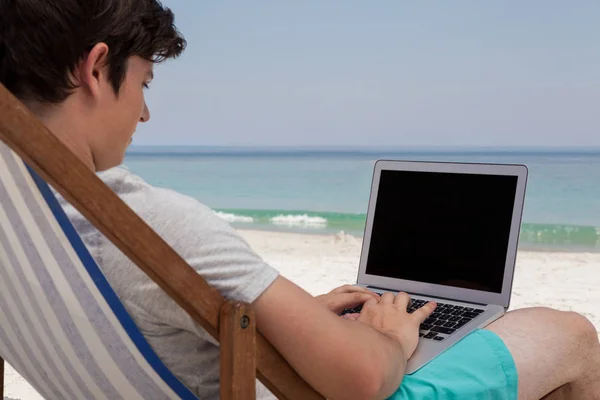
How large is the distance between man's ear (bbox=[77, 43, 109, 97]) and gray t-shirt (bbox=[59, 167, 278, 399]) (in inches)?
5.2

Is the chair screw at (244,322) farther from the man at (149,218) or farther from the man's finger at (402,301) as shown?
the man's finger at (402,301)

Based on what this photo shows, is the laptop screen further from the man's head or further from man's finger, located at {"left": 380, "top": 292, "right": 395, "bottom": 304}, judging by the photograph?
the man's head

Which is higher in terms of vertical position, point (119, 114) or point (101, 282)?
point (119, 114)

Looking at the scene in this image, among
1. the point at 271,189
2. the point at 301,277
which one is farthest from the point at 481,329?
the point at 271,189

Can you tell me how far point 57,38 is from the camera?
1086 millimetres

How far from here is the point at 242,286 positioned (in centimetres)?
103

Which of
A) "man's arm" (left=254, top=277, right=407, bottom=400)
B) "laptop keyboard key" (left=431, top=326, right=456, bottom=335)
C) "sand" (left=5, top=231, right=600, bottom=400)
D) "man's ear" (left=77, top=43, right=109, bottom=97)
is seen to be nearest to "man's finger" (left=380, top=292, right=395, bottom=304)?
"laptop keyboard key" (left=431, top=326, right=456, bottom=335)

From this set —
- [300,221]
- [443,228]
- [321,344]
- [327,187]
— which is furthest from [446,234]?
[327,187]

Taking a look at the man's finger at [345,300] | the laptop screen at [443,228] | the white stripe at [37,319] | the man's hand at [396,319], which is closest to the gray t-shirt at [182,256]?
the white stripe at [37,319]

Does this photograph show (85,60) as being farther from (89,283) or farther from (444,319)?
(444,319)

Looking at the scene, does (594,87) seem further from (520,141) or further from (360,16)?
(360,16)

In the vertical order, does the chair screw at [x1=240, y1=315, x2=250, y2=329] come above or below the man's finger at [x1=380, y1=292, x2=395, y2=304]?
above

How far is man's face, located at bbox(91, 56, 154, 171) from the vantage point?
3.84ft

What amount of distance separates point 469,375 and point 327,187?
50.1 feet
